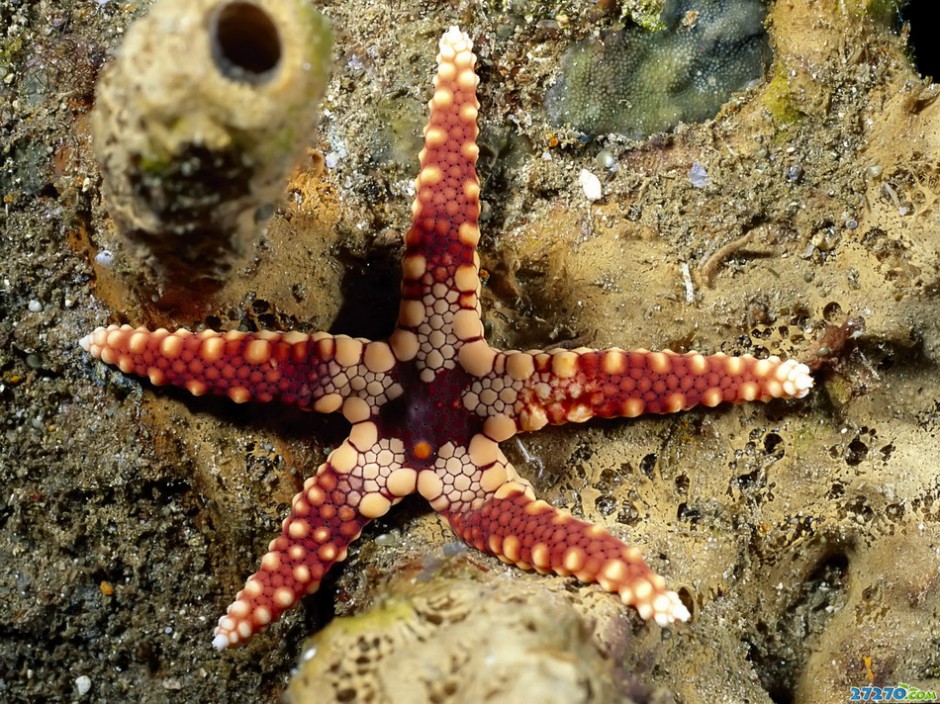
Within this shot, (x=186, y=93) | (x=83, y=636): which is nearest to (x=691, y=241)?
(x=186, y=93)

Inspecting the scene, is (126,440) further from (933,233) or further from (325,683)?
(933,233)

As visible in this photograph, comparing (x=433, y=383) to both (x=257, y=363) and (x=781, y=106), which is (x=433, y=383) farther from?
(x=781, y=106)

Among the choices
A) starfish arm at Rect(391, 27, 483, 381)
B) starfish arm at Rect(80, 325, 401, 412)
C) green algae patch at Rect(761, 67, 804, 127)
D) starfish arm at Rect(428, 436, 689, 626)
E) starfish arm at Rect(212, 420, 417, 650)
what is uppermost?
green algae patch at Rect(761, 67, 804, 127)

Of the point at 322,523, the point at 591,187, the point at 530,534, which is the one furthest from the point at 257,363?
the point at 591,187

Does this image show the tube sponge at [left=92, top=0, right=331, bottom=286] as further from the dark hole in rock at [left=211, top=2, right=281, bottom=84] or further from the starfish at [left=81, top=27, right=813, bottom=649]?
the starfish at [left=81, top=27, right=813, bottom=649]

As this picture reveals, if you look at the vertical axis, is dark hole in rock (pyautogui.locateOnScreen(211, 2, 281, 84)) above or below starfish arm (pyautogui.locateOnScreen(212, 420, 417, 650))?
above

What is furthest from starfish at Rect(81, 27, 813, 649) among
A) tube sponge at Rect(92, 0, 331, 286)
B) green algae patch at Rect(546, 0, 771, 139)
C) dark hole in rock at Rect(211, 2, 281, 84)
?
dark hole in rock at Rect(211, 2, 281, 84)
